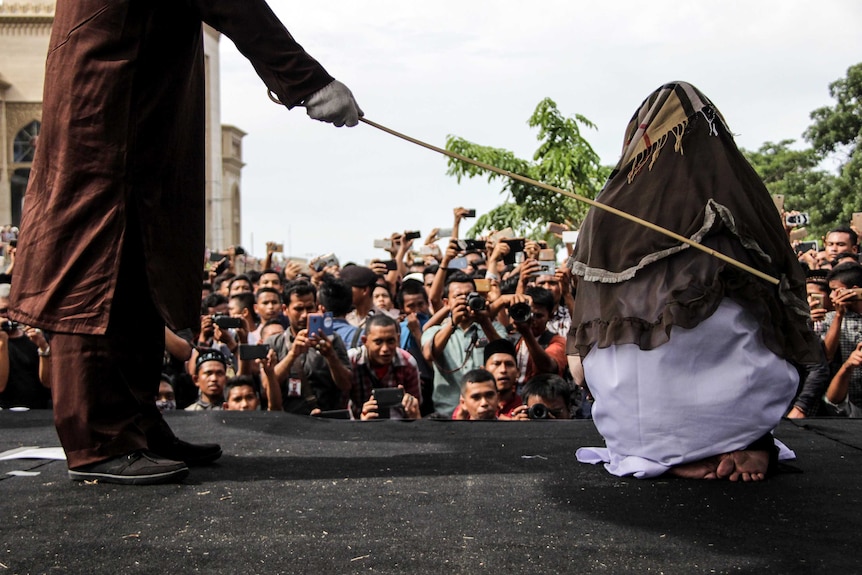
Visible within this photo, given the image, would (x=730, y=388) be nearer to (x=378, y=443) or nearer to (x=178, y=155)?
(x=378, y=443)

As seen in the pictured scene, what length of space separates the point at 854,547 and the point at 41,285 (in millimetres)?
2334

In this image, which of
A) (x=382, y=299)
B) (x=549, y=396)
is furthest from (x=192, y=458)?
(x=382, y=299)

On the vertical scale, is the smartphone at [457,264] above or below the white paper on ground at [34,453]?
above

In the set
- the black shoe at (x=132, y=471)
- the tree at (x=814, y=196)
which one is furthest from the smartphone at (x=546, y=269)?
the tree at (x=814, y=196)

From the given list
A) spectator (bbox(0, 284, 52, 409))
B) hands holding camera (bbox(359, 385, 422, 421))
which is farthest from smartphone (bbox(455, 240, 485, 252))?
spectator (bbox(0, 284, 52, 409))

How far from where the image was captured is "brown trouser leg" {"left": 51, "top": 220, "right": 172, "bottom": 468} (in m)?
2.96

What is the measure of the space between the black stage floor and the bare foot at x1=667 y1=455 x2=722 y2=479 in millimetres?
54

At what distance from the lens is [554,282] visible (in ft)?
21.7

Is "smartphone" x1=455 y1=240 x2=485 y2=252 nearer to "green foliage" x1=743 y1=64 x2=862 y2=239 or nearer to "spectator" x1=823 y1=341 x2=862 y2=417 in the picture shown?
"spectator" x1=823 y1=341 x2=862 y2=417

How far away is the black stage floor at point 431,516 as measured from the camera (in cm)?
213

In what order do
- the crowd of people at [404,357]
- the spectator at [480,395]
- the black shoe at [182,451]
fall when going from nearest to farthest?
the black shoe at [182,451] → the spectator at [480,395] → the crowd of people at [404,357]

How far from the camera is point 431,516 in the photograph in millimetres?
2502

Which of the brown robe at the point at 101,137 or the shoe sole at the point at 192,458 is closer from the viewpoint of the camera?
the brown robe at the point at 101,137

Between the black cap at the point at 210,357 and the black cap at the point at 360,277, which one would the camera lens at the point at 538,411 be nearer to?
the black cap at the point at 210,357
